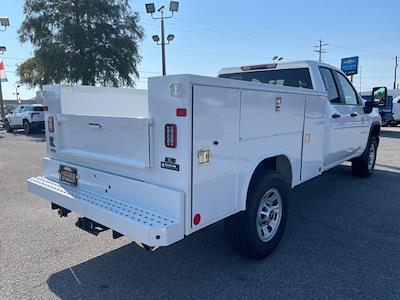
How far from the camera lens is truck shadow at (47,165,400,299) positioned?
9.88 feet

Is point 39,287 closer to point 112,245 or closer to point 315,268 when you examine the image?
point 112,245

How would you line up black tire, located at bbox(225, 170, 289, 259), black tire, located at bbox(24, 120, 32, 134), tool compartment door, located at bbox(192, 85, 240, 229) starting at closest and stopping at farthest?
tool compartment door, located at bbox(192, 85, 240, 229)
black tire, located at bbox(225, 170, 289, 259)
black tire, located at bbox(24, 120, 32, 134)

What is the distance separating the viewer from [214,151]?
110 inches

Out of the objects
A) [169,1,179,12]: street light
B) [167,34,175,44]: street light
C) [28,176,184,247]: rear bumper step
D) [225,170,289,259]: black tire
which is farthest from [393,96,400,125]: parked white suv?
[28,176,184,247]: rear bumper step

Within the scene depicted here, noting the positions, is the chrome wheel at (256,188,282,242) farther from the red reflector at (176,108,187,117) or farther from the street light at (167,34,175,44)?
the street light at (167,34,175,44)

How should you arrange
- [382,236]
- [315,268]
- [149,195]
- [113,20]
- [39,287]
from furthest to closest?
[113,20]
[382,236]
[315,268]
[39,287]
[149,195]

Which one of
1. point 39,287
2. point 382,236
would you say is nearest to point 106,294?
point 39,287

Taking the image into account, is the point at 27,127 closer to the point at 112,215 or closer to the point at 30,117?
the point at 30,117

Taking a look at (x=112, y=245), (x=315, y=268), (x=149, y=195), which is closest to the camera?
(x=149, y=195)

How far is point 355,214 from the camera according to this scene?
4992 mm

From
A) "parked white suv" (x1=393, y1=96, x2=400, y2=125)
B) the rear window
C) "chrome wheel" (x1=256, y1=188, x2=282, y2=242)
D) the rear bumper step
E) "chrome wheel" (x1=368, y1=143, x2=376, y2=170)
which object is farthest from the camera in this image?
"parked white suv" (x1=393, y1=96, x2=400, y2=125)

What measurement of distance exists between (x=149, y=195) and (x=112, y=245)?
4.55 feet


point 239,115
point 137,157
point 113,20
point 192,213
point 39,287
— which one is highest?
point 113,20

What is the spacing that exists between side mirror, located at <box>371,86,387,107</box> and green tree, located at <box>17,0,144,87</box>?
18.9m
